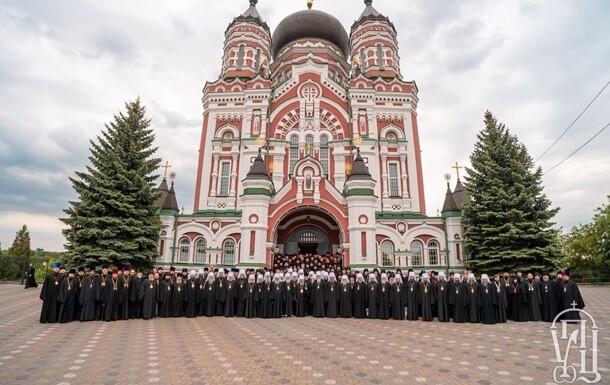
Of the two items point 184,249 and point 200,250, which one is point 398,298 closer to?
point 200,250

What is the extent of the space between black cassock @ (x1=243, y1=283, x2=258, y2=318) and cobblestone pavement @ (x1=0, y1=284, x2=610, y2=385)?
56.0 inches

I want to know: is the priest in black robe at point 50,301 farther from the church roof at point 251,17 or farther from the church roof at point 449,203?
the church roof at point 251,17

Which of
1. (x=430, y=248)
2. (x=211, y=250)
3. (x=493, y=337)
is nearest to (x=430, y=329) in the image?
(x=493, y=337)

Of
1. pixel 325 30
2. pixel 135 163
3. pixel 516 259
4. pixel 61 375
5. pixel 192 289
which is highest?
pixel 325 30

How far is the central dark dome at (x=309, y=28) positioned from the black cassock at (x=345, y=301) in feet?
79.0

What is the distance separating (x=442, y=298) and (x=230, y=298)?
6.79m

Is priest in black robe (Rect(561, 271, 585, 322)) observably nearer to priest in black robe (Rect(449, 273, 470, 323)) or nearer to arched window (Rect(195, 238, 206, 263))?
priest in black robe (Rect(449, 273, 470, 323))

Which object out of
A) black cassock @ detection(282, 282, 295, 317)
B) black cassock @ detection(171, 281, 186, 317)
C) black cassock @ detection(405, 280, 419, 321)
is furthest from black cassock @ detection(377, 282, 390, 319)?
black cassock @ detection(171, 281, 186, 317)

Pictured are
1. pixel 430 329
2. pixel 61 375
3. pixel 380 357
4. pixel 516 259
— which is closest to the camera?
pixel 61 375

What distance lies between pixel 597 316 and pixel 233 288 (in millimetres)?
11399

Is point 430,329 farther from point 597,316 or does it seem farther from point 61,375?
point 61,375

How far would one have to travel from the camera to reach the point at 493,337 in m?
7.70

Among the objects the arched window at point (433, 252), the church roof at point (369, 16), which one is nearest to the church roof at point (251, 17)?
the church roof at point (369, 16)

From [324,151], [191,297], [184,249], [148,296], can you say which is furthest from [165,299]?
[324,151]
